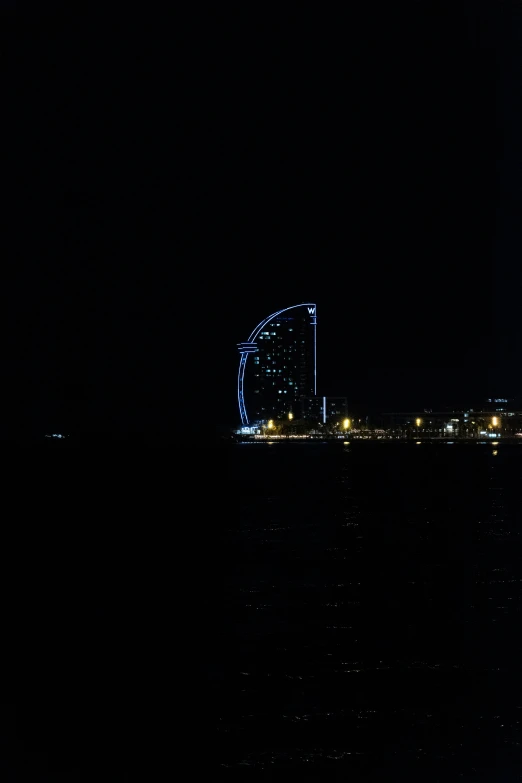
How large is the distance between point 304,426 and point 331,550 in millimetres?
131585

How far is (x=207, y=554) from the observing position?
20578 millimetres

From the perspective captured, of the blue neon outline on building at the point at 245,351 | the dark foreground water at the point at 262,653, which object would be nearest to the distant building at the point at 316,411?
the blue neon outline on building at the point at 245,351

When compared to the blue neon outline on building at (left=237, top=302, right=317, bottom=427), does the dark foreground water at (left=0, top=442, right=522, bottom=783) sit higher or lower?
lower

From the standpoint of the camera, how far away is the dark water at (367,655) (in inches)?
320

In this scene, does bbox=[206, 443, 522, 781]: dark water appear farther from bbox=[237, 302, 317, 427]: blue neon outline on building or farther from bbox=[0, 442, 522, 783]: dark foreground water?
bbox=[237, 302, 317, 427]: blue neon outline on building

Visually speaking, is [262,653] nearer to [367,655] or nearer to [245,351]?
[367,655]

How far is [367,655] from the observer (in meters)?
11.4

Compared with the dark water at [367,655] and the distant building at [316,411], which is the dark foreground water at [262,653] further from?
the distant building at [316,411]

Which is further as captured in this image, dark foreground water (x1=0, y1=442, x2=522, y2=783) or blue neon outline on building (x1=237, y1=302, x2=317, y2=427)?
blue neon outline on building (x1=237, y1=302, x2=317, y2=427)

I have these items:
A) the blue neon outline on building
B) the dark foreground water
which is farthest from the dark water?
the blue neon outline on building

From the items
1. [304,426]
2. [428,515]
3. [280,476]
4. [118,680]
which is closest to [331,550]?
[428,515]

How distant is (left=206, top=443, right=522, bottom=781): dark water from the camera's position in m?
8.12

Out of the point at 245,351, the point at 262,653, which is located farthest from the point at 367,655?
the point at 245,351

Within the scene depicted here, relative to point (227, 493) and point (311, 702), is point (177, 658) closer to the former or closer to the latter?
point (311, 702)
